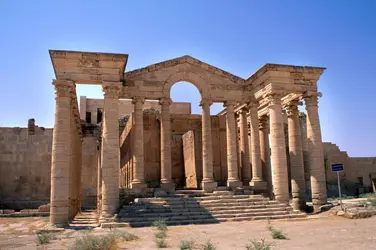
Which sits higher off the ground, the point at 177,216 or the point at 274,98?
the point at 274,98

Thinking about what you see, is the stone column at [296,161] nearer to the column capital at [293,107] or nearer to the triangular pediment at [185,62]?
the column capital at [293,107]

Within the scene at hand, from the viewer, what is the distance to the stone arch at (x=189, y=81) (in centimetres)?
2158

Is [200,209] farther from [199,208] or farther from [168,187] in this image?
[168,187]

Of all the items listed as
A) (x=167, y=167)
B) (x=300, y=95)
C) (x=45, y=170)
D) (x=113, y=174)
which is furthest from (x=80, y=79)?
(x=45, y=170)

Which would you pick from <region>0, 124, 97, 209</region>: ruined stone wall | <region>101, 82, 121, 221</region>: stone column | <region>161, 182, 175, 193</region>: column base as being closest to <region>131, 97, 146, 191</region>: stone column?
<region>161, 182, 175, 193</region>: column base

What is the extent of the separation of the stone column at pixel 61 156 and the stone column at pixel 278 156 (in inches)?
420

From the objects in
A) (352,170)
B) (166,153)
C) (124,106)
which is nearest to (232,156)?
(166,153)

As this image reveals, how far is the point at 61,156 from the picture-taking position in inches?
708

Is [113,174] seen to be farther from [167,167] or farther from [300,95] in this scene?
[300,95]

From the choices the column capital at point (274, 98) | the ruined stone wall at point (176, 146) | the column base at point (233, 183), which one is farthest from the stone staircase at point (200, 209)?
the column capital at point (274, 98)

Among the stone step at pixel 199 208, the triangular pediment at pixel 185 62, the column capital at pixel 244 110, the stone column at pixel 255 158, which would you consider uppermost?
the triangular pediment at pixel 185 62

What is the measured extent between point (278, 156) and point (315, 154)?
2401 mm

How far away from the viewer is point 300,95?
885 inches

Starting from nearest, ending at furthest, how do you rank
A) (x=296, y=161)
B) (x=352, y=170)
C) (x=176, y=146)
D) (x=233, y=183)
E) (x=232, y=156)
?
(x=233, y=183), (x=232, y=156), (x=296, y=161), (x=176, y=146), (x=352, y=170)
